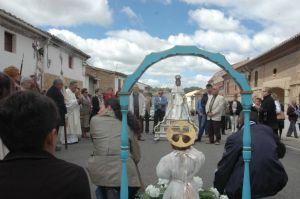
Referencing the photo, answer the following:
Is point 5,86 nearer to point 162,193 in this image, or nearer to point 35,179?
point 162,193

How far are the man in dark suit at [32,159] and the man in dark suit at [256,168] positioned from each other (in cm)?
323

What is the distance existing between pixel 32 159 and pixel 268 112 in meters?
10.7

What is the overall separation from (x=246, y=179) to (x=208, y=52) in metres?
1.39

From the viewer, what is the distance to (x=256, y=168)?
4734mm

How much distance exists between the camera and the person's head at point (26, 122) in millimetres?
1820

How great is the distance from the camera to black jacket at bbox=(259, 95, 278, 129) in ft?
38.5

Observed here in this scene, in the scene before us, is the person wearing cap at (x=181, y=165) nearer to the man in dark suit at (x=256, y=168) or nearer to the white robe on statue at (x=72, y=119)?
the man in dark suit at (x=256, y=168)

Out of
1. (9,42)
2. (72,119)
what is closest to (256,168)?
(72,119)

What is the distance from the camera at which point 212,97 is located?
13.0m

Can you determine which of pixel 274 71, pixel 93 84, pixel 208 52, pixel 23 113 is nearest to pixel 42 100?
pixel 23 113

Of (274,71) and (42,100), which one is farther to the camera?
(274,71)

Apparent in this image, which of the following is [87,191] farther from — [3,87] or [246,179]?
[246,179]

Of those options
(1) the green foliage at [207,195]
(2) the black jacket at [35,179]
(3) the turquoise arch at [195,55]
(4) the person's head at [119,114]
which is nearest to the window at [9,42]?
(4) the person's head at [119,114]

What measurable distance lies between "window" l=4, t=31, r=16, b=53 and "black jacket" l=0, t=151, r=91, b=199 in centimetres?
1752
